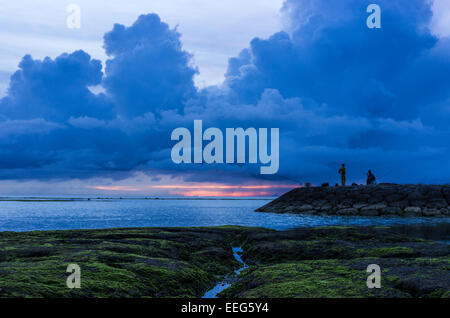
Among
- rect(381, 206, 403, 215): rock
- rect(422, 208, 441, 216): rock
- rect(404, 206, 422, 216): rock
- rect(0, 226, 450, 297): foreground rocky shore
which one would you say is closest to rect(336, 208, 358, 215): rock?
rect(381, 206, 403, 215): rock

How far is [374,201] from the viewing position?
55.2m

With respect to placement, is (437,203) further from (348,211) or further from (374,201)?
(348,211)

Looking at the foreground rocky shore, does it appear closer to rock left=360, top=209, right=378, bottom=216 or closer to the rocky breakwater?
rock left=360, top=209, right=378, bottom=216

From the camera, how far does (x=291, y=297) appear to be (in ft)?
27.7

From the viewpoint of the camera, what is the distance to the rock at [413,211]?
49625 millimetres

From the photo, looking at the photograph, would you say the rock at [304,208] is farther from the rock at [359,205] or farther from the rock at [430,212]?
the rock at [430,212]

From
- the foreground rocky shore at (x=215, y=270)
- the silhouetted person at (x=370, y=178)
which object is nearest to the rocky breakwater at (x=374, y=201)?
the silhouetted person at (x=370, y=178)

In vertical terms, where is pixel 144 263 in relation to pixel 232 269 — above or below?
above

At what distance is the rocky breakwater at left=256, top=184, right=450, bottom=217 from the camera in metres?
50.9

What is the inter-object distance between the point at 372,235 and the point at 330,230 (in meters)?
2.71

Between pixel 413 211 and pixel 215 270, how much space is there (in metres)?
45.0
